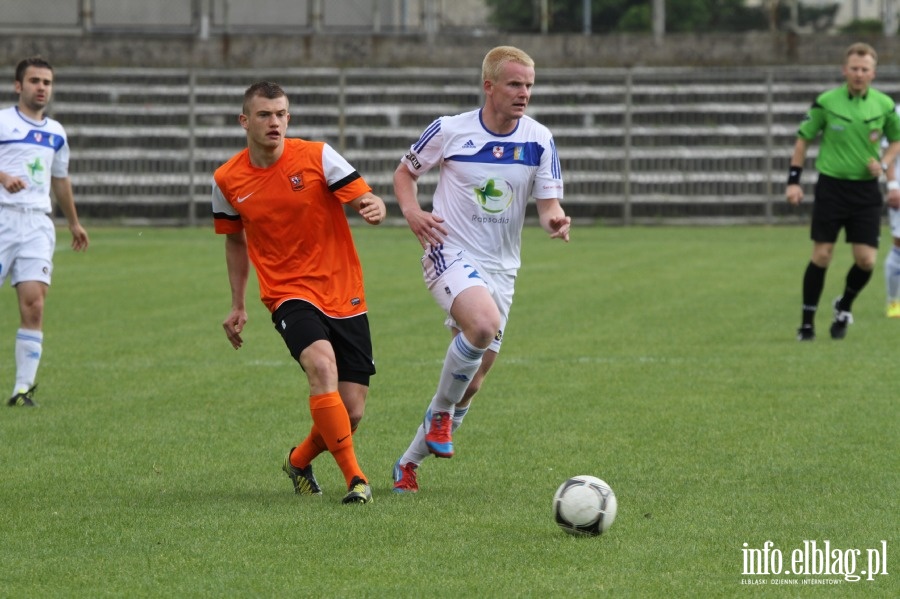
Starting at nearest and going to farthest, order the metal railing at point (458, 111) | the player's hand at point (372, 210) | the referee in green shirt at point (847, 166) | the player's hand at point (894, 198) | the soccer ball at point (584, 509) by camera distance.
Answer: the soccer ball at point (584, 509) → the player's hand at point (372, 210) → the referee in green shirt at point (847, 166) → the player's hand at point (894, 198) → the metal railing at point (458, 111)

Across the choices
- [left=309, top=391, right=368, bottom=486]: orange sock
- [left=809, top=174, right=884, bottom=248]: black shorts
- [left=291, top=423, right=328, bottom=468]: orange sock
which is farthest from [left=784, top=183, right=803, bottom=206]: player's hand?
[left=309, top=391, right=368, bottom=486]: orange sock

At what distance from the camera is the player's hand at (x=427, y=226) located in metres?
6.57

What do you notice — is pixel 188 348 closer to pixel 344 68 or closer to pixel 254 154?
pixel 254 154

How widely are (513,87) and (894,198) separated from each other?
22.9 ft

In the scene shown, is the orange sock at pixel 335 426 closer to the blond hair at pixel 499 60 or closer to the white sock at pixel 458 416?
the white sock at pixel 458 416

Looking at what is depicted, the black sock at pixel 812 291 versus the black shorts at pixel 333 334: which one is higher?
the black shorts at pixel 333 334

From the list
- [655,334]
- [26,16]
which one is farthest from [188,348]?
[26,16]

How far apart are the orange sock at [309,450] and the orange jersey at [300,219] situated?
0.52 meters

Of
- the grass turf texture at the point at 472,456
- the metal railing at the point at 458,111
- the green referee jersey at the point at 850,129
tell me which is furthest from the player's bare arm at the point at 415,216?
the metal railing at the point at 458,111

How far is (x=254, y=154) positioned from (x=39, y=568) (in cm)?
210

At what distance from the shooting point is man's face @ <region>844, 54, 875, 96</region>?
38.2ft

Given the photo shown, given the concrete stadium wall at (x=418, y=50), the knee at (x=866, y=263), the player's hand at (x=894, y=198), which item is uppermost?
the concrete stadium wall at (x=418, y=50)

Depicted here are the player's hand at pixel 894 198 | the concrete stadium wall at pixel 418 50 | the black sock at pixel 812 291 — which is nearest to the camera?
the black sock at pixel 812 291

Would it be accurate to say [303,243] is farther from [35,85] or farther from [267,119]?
[35,85]
